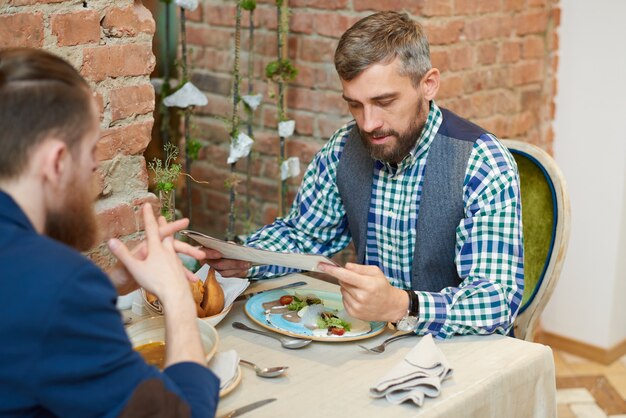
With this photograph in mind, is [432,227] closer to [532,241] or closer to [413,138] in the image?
[413,138]

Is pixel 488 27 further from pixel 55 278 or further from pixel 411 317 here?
pixel 55 278

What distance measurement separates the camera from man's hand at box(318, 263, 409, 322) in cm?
147

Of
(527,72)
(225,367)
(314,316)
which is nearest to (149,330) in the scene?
(225,367)

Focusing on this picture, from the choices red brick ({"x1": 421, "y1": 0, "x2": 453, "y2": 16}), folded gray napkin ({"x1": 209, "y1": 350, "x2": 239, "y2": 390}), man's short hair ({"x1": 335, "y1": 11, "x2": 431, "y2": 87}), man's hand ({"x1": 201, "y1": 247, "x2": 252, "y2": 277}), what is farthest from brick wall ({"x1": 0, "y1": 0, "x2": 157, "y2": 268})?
red brick ({"x1": 421, "y1": 0, "x2": 453, "y2": 16})

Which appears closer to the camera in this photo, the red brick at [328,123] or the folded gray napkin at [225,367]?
the folded gray napkin at [225,367]

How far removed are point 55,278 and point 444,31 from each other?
5.90ft

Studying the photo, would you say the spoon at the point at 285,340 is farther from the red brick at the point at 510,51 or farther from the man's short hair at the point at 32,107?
the red brick at the point at 510,51

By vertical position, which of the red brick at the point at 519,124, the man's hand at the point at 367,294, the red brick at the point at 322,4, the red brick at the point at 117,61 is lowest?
the man's hand at the point at 367,294

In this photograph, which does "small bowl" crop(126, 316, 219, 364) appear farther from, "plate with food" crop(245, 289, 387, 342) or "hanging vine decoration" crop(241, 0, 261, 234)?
"hanging vine decoration" crop(241, 0, 261, 234)

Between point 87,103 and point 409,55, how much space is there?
94 cm

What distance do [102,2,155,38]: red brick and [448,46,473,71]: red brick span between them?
3.44ft

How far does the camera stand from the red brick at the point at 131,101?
5.82 ft

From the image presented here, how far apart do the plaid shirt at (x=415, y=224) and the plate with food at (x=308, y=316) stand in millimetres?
122

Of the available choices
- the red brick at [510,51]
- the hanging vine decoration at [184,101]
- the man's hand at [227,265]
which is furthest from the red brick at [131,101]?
the red brick at [510,51]
